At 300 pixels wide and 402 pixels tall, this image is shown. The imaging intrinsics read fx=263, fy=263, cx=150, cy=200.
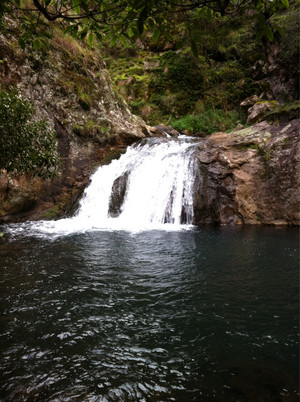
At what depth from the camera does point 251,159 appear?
11.3 meters

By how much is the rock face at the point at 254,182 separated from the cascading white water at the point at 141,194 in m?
0.72

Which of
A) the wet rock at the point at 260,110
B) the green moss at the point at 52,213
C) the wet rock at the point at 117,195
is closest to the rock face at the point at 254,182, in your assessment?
the wet rock at the point at 260,110

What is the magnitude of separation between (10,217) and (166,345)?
9.78 m

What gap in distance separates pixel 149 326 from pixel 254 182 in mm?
8904

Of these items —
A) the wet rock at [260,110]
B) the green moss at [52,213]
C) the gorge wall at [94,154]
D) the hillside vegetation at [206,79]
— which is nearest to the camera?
the gorge wall at [94,154]

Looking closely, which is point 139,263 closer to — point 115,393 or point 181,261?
point 181,261

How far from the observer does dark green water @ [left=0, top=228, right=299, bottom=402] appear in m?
2.47

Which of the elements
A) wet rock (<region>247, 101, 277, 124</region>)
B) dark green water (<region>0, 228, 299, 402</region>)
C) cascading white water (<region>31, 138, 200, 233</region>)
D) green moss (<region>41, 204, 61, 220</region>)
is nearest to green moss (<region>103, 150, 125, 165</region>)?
cascading white water (<region>31, 138, 200, 233</region>)

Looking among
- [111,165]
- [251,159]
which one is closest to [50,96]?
[111,165]

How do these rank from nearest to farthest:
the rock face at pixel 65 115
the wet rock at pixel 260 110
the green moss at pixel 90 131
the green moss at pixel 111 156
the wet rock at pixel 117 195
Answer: the rock face at pixel 65 115 → the wet rock at pixel 117 195 → the green moss at pixel 90 131 → the green moss at pixel 111 156 → the wet rock at pixel 260 110

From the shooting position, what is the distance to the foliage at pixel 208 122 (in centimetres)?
1912

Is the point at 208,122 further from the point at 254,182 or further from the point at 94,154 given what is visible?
the point at 254,182

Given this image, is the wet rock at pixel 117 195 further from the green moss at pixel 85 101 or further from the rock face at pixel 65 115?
the green moss at pixel 85 101

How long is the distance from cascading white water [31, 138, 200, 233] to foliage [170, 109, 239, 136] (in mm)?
6263
